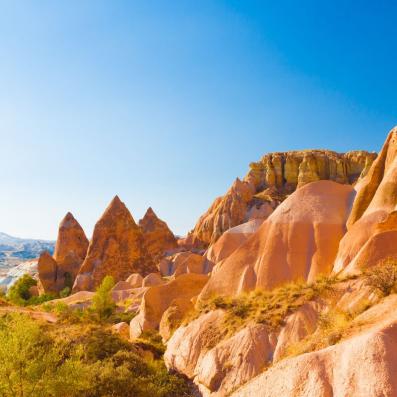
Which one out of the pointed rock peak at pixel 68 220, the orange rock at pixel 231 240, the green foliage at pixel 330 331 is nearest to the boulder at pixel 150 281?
the orange rock at pixel 231 240

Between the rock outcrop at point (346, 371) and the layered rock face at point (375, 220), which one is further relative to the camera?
the layered rock face at point (375, 220)

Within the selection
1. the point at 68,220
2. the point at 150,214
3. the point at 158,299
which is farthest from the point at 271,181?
the point at 158,299

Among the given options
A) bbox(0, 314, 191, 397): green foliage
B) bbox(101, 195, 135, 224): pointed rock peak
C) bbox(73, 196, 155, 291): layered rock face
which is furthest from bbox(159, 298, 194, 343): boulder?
bbox(101, 195, 135, 224): pointed rock peak

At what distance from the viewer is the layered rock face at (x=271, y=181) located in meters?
71.2

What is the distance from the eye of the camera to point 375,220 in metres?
18.2

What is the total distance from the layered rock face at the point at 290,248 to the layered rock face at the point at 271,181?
43250 mm

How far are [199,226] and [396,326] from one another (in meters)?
71.8

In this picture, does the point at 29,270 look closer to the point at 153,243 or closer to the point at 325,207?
the point at 153,243

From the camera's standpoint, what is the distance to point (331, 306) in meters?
13.5

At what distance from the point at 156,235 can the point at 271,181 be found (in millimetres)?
25555

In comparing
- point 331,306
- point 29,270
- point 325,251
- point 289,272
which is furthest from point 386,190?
point 29,270

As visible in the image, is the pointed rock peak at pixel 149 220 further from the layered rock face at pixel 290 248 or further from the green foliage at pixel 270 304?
the green foliage at pixel 270 304

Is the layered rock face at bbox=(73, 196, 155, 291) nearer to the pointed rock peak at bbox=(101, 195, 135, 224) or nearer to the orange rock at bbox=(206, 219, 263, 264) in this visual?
the pointed rock peak at bbox=(101, 195, 135, 224)

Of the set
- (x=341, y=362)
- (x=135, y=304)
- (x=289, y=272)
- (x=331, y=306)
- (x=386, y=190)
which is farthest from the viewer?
(x=135, y=304)
